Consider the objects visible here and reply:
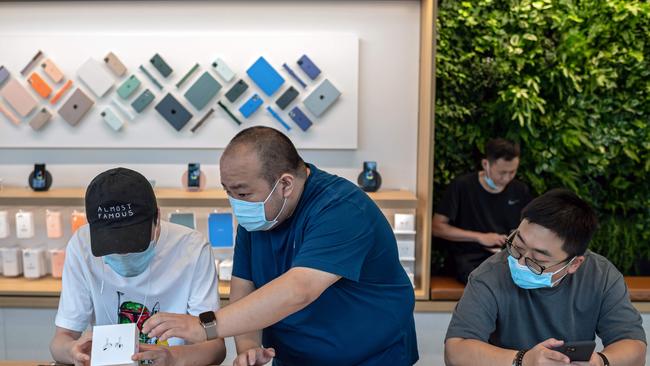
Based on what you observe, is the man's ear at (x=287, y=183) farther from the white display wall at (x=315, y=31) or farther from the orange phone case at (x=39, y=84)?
the orange phone case at (x=39, y=84)

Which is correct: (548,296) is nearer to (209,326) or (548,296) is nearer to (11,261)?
(209,326)

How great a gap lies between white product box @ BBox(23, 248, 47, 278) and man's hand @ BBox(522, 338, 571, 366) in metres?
2.95

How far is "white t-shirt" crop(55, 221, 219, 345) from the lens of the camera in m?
1.80

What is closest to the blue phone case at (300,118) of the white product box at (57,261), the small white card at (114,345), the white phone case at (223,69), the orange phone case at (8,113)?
the white phone case at (223,69)

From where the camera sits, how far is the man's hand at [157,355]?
156cm

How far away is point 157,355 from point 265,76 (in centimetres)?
225

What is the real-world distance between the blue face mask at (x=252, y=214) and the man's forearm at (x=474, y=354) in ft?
2.12

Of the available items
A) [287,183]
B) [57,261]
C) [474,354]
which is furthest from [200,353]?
[57,261]

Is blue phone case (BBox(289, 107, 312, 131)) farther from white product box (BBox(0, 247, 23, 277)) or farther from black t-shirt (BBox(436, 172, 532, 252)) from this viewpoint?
white product box (BBox(0, 247, 23, 277))

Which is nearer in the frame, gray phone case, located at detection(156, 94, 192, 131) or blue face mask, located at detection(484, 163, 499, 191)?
blue face mask, located at detection(484, 163, 499, 191)

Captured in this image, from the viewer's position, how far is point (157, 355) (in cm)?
160

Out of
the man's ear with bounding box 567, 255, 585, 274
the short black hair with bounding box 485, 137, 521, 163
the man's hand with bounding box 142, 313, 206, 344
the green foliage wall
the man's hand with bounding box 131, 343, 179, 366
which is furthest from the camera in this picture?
the green foliage wall

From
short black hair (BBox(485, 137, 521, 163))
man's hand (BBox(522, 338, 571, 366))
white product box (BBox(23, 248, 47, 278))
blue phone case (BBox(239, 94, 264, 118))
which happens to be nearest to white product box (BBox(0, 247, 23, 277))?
white product box (BBox(23, 248, 47, 278))

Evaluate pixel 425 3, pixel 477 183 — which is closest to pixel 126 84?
pixel 425 3
